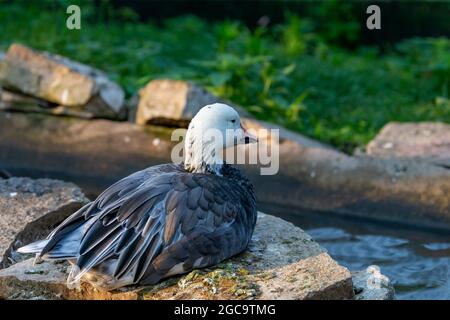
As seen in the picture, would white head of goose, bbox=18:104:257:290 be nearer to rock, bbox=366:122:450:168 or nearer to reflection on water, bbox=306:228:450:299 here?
reflection on water, bbox=306:228:450:299

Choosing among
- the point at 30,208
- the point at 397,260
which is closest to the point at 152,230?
the point at 30,208

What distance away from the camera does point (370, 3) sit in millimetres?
10867

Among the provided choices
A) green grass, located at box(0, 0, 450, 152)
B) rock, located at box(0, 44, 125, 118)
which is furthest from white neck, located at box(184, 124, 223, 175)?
green grass, located at box(0, 0, 450, 152)

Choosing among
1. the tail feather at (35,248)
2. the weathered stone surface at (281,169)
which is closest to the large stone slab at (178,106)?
the weathered stone surface at (281,169)

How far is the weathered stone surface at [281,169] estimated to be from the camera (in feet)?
19.8

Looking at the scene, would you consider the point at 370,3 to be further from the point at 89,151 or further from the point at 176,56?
the point at 89,151

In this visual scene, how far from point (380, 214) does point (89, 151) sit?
6.74 feet

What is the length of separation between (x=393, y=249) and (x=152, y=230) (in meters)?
2.17

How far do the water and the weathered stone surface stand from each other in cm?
9

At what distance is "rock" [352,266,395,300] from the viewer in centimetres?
398

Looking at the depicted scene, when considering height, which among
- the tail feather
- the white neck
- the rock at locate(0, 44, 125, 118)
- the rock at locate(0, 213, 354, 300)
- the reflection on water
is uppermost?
the rock at locate(0, 44, 125, 118)

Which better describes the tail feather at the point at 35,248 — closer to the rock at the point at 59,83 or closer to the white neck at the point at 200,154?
the white neck at the point at 200,154

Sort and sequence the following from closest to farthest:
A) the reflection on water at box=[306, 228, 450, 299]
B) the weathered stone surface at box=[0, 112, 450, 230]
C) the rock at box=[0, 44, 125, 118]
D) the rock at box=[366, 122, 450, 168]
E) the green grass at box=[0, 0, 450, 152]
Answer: the reflection on water at box=[306, 228, 450, 299], the weathered stone surface at box=[0, 112, 450, 230], the rock at box=[366, 122, 450, 168], the rock at box=[0, 44, 125, 118], the green grass at box=[0, 0, 450, 152]
